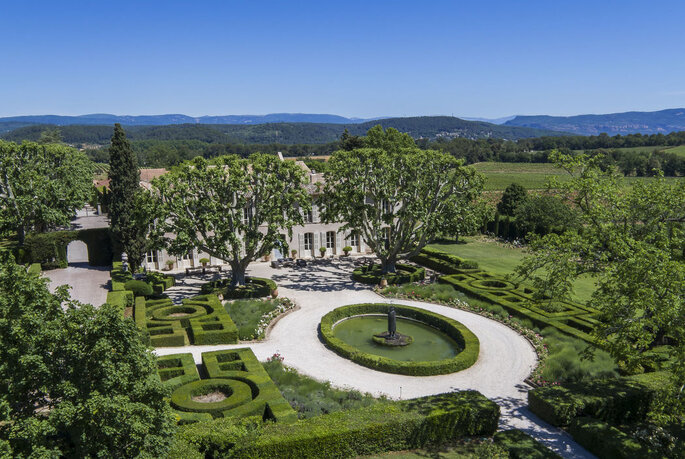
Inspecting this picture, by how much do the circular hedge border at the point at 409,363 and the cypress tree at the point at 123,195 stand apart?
53.0 feet

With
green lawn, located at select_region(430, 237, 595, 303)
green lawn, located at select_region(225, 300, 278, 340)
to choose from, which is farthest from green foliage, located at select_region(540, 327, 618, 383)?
green lawn, located at select_region(225, 300, 278, 340)

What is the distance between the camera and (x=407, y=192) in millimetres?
33469

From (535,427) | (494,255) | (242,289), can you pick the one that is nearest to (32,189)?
(242,289)

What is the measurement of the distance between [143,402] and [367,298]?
2143 centimetres

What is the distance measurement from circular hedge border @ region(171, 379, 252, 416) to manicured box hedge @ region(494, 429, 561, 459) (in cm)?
851

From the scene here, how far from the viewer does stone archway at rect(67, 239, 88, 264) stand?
41.7 metres

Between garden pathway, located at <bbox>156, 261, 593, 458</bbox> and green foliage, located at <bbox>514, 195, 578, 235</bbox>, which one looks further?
green foliage, located at <bbox>514, 195, 578, 235</bbox>

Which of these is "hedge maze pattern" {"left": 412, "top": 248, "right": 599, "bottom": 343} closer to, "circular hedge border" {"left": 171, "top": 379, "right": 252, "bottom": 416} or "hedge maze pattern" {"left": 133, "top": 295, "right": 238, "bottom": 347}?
"circular hedge border" {"left": 171, "top": 379, "right": 252, "bottom": 416}

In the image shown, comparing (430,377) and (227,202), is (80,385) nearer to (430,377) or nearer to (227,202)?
(430,377)

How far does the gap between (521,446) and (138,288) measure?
23299mm

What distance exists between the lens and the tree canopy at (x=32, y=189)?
4012 centimetres

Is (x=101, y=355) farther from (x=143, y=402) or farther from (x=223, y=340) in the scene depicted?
(x=223, y=340)

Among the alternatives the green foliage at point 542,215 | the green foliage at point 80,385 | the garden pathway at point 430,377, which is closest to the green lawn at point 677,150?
the green foliage at point 542,215

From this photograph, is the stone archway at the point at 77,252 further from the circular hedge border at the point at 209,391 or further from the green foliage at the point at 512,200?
the green foliage at the point at 512,200
